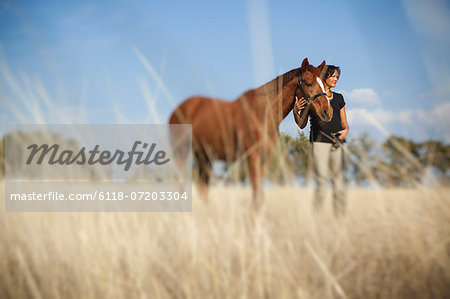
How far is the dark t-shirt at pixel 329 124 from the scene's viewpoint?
50 centimetres

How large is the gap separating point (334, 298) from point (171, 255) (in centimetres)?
79

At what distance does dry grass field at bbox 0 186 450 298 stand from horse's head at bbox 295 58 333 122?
646 millimetres

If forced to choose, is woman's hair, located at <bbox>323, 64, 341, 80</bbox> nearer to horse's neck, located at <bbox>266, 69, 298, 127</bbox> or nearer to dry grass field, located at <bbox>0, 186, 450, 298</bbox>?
horse's neck, located at <bbox>266, 69, 298, 127</bbox>

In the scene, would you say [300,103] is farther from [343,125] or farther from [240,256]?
[240,256]

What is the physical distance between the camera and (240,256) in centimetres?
122

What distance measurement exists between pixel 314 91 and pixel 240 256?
3.09 feet

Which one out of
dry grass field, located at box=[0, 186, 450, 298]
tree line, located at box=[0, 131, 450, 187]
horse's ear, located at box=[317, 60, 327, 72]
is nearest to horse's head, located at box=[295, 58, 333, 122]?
horse's ear, located at box=[317, 60, 327, 72]

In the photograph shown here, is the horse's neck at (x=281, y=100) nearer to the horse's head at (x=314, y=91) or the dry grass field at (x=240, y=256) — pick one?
the horse's head at (x=314, y=91)

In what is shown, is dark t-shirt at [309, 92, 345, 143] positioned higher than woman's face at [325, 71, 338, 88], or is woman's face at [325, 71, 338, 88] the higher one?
woman's face at [325, 71, 338, 88]

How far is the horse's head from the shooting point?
0.46 metres

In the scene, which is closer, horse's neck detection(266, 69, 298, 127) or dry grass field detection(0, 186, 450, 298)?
horse's neck detection(266, 69, 298, 127)

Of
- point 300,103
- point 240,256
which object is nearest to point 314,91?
point 300,103

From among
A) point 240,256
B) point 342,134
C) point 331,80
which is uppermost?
point 331,80

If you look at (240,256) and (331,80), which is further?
(240,256)
